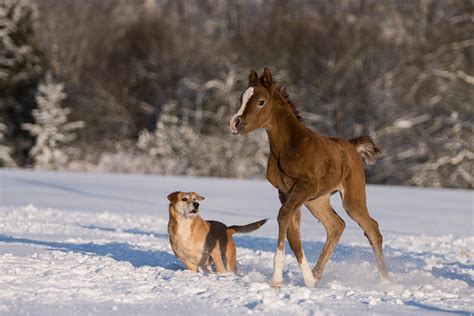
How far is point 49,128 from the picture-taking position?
114 ft

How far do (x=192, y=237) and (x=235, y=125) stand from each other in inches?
56.0

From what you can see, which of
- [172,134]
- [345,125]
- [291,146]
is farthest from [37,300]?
[345,125]

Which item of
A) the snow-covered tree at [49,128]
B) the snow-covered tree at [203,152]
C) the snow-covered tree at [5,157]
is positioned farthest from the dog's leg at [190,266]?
the snow-covered tree at [5,157]

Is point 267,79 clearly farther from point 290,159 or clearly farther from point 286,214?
point 286,214

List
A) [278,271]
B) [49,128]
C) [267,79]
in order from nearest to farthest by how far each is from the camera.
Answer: [278,271] → [267,79] → [49,128]

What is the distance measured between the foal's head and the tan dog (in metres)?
1.22

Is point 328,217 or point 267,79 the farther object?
point 328,217

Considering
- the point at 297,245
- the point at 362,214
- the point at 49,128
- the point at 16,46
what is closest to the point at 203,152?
the point at 49,128

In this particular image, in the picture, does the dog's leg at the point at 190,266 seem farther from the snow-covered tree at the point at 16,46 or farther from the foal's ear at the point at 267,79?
the snow-covered tree at the point at 16,46

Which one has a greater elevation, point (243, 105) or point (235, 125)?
point (243, 105)

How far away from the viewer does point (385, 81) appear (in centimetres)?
3362

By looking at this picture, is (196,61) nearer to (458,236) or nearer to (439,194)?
(439,194)

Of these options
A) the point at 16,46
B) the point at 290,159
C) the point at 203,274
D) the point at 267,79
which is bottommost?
the point at 203,274

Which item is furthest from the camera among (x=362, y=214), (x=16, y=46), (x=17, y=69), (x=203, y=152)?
(x=17, y=69)
